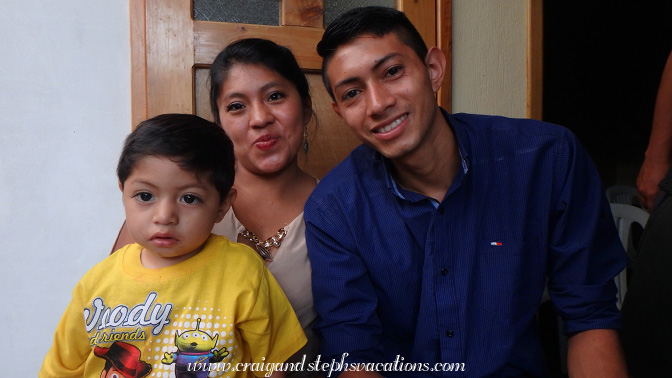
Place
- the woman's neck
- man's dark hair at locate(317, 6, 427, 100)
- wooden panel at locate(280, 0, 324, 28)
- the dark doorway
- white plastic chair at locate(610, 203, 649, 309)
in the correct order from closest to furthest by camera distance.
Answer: man's dark hair at locate(317, 6, 427, 100), the woman's neck, wooden panel at locate(280, 0, 324, 28), white plastic chair at locate(610, 203, 649, 309), the dark doorway

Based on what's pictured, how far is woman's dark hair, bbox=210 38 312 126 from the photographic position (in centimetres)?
151

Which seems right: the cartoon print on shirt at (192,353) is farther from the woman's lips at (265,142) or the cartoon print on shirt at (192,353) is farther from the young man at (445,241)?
the woman's lips at (265,142)

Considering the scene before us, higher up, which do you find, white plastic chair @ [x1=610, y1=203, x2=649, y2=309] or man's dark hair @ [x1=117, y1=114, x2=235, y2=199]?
man's dark hair @ [x1=117, y1=114, x2=235, y2=199]

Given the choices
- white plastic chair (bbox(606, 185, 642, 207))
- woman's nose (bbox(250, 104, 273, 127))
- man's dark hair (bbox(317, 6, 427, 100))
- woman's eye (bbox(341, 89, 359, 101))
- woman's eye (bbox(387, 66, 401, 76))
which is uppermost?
man's dark hair (bbox(317, 6, 427, 100))

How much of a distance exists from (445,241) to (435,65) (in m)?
0.52

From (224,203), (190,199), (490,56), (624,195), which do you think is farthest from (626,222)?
(190,199)

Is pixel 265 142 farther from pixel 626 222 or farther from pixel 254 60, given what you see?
pixel 626 222

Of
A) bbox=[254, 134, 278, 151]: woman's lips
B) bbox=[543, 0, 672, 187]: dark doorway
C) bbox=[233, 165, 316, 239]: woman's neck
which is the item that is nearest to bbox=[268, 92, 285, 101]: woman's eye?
bbox=[254, 134, 278, 151]: woman's lips

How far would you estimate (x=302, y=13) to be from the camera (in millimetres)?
1997

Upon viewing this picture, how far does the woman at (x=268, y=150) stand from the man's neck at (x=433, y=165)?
363 millimetres

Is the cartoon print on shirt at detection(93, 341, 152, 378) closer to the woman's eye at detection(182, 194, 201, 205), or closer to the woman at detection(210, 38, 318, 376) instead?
the woman's eye at detection(182, 194, 201, 205)

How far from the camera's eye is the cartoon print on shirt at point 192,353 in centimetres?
105

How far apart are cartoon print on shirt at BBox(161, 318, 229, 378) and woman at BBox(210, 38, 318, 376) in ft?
1.22

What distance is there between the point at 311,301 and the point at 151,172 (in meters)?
0.60
